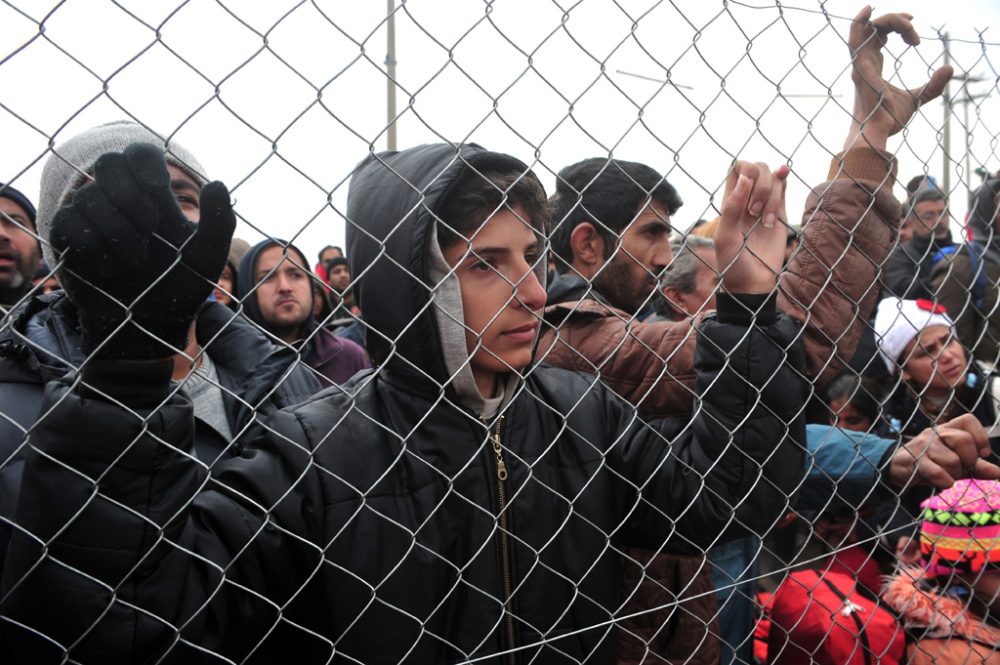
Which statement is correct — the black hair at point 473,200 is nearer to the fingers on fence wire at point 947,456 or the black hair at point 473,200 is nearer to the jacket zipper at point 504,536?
the jacket zipper at point 504,536

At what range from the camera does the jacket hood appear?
1317 millimetres

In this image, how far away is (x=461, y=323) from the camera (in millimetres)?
1337

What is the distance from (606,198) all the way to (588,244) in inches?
6.7

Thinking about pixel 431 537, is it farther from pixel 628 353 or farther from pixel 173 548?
pixel 628 353

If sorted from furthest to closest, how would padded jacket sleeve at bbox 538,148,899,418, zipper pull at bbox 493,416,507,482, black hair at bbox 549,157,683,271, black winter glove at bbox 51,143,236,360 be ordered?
black hair at bbox 549,157,683,271 < padded jacket sleeve at bbox 538,148,899,418 < zipper pull at bbox 493,416,507,482 < black winter glove at bbox 51,143,236,360

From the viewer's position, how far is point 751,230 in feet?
5.25

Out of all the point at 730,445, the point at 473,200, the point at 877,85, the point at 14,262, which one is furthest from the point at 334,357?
the point at 877,85

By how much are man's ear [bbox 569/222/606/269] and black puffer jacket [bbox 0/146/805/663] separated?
0.84 m

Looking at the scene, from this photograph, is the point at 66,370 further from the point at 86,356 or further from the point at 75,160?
the point at 86,356

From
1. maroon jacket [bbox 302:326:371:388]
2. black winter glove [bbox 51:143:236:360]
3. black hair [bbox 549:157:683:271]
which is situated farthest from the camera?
maroon jacket [bbox 302:326:371:388]

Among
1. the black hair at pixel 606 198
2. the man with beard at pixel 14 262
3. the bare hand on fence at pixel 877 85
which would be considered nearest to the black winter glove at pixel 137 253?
the black hair at pixel 606 198

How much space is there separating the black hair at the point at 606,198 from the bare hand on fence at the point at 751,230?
2.27ft

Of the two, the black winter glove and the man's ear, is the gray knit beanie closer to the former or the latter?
the black winter glove

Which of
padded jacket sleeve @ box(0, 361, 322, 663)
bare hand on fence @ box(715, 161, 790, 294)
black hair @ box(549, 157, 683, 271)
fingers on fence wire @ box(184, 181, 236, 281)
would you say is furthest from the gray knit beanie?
black hair @ box(549, 157, 683, 271)
